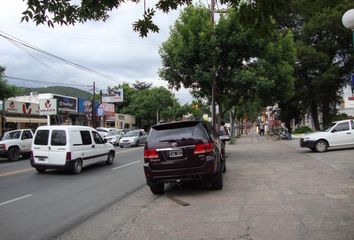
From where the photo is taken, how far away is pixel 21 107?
137 ft

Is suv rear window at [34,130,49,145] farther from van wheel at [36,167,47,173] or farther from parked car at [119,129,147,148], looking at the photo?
parked car at [119,129,147,148]

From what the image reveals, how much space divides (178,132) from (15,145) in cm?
1641

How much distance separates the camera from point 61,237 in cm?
767

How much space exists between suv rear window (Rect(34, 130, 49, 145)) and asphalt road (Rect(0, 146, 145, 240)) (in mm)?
1204

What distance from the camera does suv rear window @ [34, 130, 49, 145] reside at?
56.7 ft

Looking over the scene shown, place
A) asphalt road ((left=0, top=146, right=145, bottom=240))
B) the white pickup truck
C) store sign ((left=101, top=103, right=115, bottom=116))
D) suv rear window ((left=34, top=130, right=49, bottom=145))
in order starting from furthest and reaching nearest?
store sign ((left=101, top=103, right=115, bottom=116)), the white pickup truck, suv rear window ((left=34, top=130, right=49, bottom=145)), asphalt road ((left=0, top=146, right=145, bottom=240))

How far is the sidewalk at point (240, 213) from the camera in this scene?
284 inches

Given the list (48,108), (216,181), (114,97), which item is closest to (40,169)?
(216,181)

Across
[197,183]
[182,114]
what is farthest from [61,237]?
[182,114]

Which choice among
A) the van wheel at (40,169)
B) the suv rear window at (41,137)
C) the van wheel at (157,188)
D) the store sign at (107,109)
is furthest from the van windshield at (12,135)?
the store sign at (107,109)

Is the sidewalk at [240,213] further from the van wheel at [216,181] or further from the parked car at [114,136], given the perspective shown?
the parked car at [114,136]

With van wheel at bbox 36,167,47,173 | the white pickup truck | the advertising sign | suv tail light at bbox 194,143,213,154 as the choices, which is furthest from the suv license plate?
the advertising sign

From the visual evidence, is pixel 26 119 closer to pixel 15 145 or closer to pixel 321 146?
pixel 15 145

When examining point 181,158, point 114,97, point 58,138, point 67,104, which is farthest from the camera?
point 114,97
